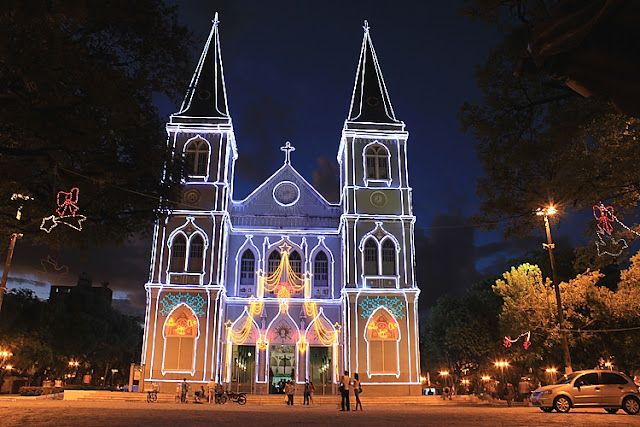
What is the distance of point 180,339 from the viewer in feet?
91.6

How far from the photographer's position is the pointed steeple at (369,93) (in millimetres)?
33375

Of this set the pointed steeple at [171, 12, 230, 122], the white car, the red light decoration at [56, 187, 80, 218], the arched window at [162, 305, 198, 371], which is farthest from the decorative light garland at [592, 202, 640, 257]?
the pointed steeple at [171, 12, 230, 122]

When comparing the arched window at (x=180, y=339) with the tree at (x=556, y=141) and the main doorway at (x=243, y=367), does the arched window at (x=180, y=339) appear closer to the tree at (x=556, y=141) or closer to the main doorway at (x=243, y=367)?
the main doorway at (x=243, y=367)

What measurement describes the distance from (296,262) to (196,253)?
5694 mm

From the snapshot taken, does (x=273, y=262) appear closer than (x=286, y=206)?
Yes

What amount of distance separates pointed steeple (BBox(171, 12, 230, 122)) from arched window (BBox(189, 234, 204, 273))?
7247 millimetres

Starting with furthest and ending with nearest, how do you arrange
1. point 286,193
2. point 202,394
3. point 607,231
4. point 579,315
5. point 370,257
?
point 286,193 < point 370,257 < point 202,394 < point 579,315 < point 607,231

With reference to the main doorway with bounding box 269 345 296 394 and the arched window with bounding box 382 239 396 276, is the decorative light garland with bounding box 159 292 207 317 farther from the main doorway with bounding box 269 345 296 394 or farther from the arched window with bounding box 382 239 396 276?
the arched window with bounding box 382 239 396 276

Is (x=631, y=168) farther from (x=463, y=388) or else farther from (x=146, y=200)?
(x=463, y=388)

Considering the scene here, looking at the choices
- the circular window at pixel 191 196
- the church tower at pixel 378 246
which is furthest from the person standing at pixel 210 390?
the circular window at pixel 191 196

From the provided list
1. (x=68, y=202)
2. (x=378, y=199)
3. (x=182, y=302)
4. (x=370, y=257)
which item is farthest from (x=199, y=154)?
(x=68, y=202)

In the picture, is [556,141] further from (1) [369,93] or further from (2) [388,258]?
(1) [369,93]

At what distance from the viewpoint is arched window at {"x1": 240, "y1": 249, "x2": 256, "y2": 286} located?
3103 centimetres

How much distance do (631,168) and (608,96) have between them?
26.1 ft
